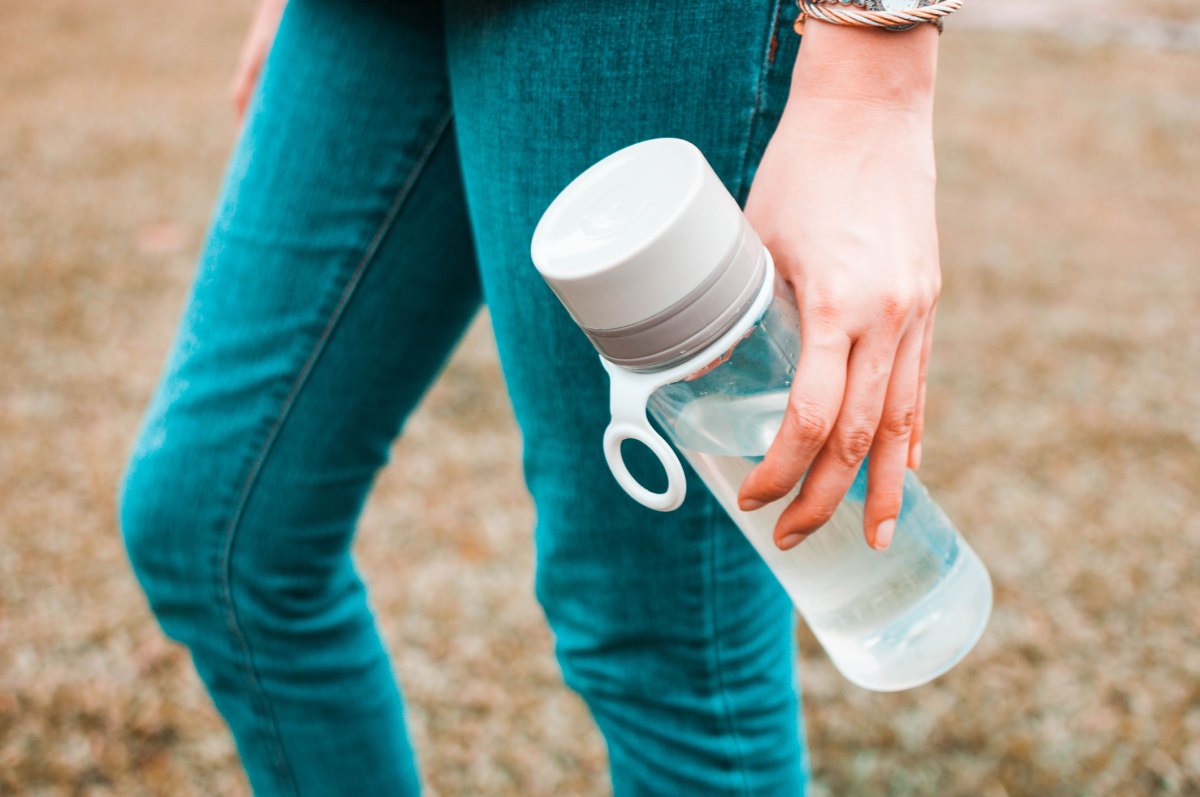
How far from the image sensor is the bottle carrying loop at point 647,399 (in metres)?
0.62

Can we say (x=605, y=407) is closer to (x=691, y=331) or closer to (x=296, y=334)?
(x=691, y=331)

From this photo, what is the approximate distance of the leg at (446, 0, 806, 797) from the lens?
2.11 feet

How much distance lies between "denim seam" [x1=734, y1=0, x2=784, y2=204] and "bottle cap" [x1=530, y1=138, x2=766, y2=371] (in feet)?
0.24

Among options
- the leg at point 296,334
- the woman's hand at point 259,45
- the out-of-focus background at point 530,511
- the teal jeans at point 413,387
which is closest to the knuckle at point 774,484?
the teal jeans at point 413,387

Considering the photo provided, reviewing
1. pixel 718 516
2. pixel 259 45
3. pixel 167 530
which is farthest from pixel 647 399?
pixel 259 45

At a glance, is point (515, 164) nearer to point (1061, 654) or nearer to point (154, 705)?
point (154, 705)

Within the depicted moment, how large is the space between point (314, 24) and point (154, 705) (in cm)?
127

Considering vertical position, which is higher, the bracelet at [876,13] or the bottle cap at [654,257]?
the bracelet at [876,13]

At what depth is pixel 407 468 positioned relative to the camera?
2408 millimetres

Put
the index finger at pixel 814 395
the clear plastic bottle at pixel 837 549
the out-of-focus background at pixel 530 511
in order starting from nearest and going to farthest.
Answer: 1. the index finger at pixel 814 395
2. the clear plastic bottle at pixel 837 549
3. the out-of-focus background at pixel 530 511

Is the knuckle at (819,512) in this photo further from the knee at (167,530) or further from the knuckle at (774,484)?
the knee at (167,530)

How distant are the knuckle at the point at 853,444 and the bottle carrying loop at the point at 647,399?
0.09 meters

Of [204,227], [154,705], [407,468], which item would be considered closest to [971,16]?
[204,227]

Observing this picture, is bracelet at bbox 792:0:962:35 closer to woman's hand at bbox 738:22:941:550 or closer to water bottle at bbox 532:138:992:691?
woman's hand at bbox 738:22:941:550
